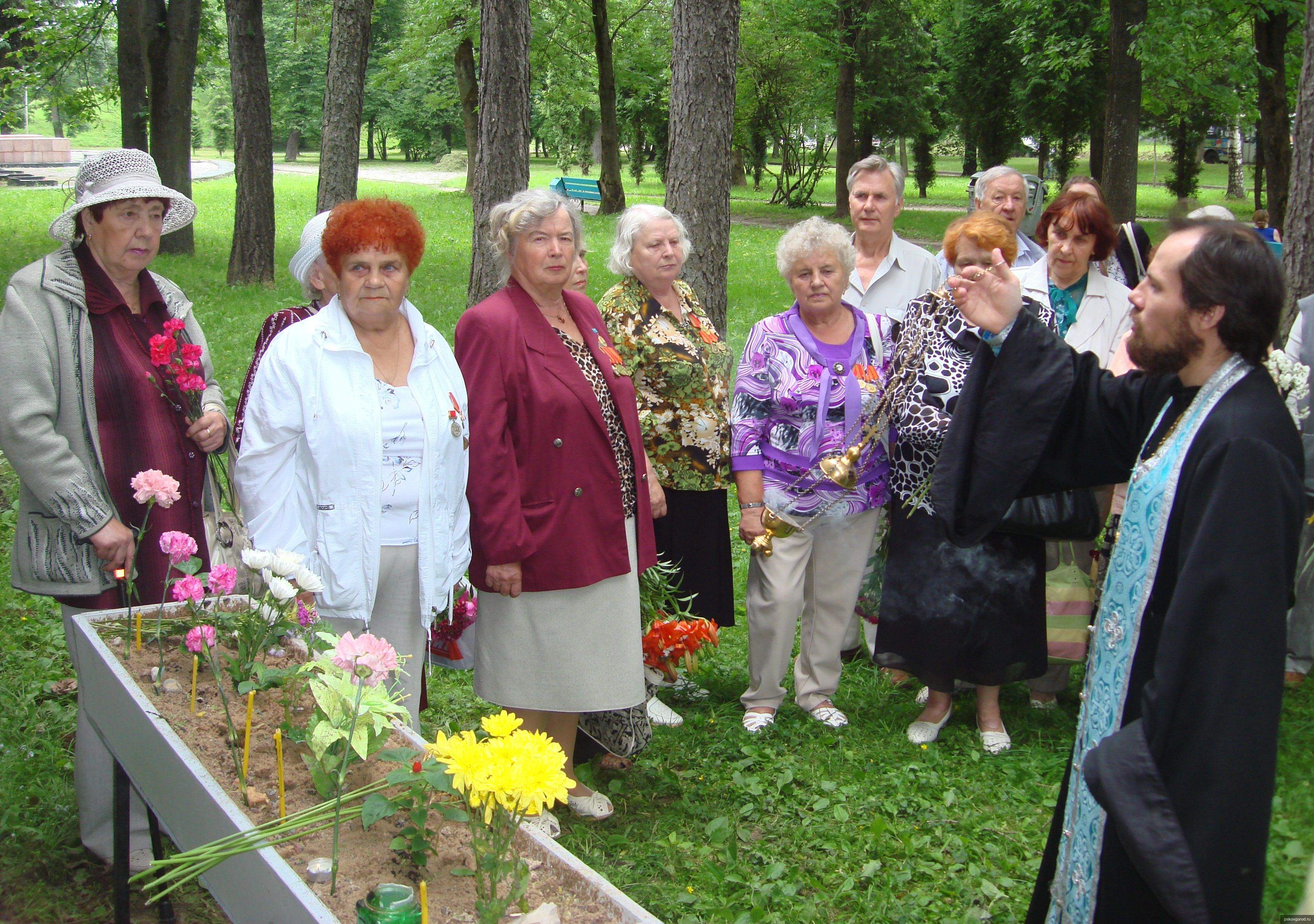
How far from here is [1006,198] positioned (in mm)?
5027

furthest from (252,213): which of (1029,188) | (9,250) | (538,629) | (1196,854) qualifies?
(1196,854)

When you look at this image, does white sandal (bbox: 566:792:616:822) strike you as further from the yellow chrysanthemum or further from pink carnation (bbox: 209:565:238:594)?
the yellow chrysanthemum

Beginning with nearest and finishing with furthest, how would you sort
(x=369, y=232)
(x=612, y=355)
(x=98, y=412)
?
(x=369, y=232)
(x=98, y=412)
(x=612, y=355)

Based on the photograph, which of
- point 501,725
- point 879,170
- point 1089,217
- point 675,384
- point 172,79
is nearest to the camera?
point 501,725

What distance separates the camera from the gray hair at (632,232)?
4.37m

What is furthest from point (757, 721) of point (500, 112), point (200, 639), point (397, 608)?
point (500, 112)

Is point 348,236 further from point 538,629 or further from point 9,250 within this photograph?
point 9,250

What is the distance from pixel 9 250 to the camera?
51.4 feet

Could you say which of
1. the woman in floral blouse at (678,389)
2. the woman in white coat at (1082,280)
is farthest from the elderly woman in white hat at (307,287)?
the woman in white coat at (1082,280)

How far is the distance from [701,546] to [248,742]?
8.19 ft

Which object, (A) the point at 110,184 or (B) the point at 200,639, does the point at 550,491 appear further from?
(A) the point at 110,184

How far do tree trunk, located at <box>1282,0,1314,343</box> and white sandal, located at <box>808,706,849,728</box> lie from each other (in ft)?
12.1

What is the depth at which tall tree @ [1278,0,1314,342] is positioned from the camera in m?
6.23

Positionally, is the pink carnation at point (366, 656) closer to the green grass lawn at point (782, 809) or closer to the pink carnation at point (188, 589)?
the pink carnation at point (188, 589)
